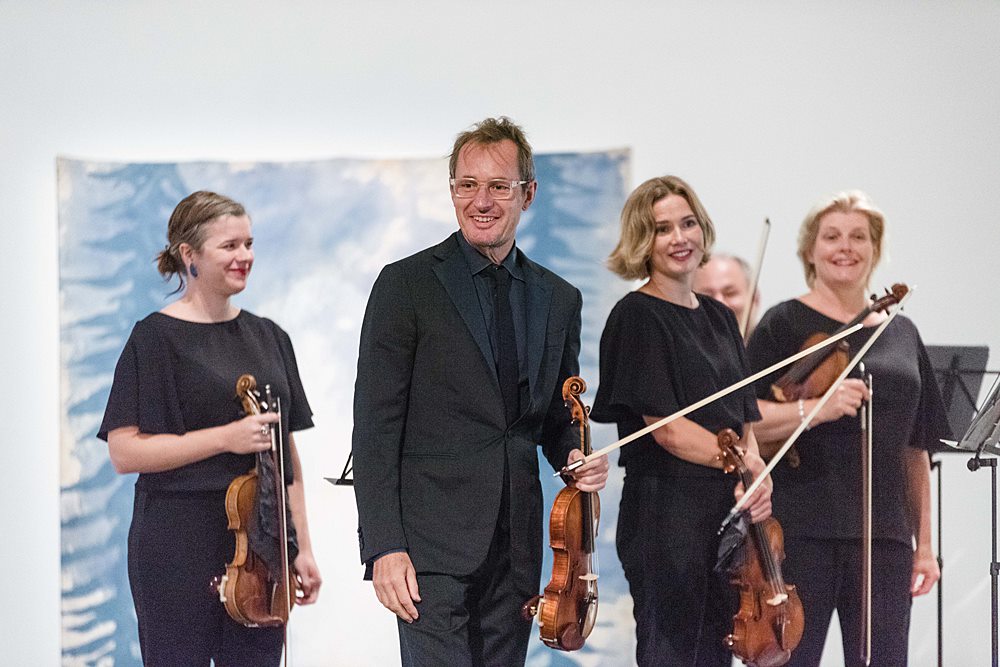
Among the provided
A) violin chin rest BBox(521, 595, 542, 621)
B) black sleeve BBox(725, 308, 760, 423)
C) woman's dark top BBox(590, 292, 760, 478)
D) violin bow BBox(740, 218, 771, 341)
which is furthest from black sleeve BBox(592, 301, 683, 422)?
violin chin rest BBox(521, 595, 542, 621)

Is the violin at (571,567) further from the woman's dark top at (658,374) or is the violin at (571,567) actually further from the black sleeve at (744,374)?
the black sleeve at (744,374)

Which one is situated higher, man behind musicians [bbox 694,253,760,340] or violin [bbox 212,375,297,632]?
man behind musicians [bbox 694,253,760,340]

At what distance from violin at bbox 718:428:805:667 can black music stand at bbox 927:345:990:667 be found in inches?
27.8

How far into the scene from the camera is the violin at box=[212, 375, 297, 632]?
2.92m

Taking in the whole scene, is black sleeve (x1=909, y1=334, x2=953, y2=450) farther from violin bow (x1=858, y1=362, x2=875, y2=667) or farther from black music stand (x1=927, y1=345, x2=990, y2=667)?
violin bow (x1=858, y1=362, x2=875, y2=667)

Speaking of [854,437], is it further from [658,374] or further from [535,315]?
[535,315]

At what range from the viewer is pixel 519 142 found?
7.80 feet

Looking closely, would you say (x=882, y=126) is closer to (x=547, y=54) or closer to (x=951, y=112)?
(x=951, y=112)

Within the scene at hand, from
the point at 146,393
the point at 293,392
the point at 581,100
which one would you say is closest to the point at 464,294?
the point at 293,392

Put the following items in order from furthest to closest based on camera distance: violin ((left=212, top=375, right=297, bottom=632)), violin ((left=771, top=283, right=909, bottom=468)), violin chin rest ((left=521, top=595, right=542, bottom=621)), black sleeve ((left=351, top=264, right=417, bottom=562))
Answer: violin ((left=771, top=283, right=909, bottom=468)) → violin ((left=212, top=375, right=297, bottom=632)) → violin chin rest ((left=521, top=595, right=542, bottom=621)) → black sleeve ((left=351, top=264, right=417, bottom=562))

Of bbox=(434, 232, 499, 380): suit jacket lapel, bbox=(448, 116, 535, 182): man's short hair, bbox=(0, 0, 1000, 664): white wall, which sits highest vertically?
bbox=(0, 0, 1000, 664): white wall

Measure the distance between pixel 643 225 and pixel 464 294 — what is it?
2.61ft

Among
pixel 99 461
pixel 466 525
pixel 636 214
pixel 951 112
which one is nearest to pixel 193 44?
pixel 99 461

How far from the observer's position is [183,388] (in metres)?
3.09
